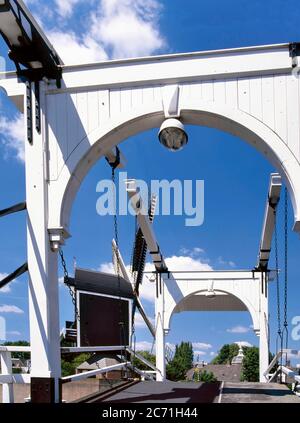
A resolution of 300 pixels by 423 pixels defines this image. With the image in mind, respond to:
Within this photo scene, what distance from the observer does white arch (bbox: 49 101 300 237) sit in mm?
5000

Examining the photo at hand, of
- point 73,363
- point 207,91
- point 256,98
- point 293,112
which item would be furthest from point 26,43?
point 73,363

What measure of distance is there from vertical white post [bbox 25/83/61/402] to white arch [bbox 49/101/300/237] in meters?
0.14

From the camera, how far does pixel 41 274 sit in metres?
5.19

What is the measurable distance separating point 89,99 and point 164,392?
142 inches

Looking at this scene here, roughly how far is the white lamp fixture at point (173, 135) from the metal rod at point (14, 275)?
1.95 metres

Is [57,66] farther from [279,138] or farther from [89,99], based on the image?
[279,138]

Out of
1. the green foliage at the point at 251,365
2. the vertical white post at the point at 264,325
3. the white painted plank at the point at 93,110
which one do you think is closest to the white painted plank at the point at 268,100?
the white painted plank at the point at 93,110

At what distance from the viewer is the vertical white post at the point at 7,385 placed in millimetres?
4816

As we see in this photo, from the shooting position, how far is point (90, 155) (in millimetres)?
5414

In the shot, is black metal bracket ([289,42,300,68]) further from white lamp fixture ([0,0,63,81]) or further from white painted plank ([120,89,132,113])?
white lamp fixture ([0,0,63,81])

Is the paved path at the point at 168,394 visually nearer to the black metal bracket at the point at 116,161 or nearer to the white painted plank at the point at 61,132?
Result: the white painted plank at the point at 61,132

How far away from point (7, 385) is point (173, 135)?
2.96 m

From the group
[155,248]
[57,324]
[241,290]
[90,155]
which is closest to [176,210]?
→ [90,155]

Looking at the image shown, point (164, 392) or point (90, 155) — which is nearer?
point (90, 155)
